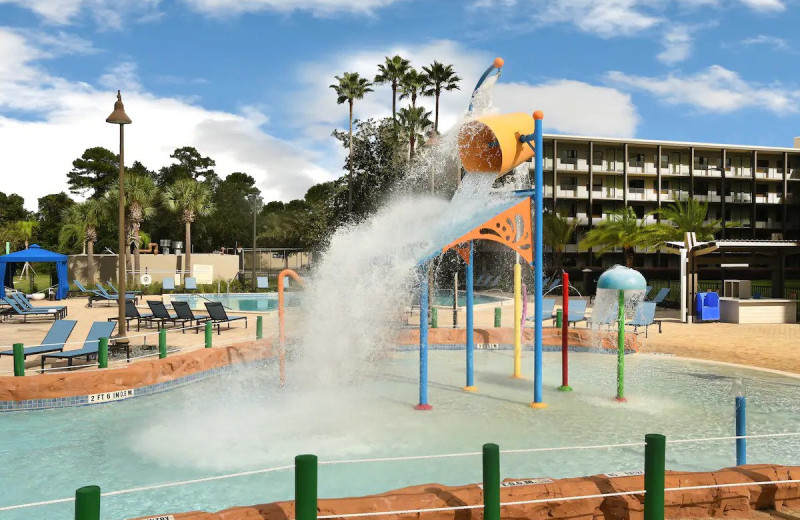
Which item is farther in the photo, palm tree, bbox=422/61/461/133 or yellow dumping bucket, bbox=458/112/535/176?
palm tree, bbox=422/61/461/133

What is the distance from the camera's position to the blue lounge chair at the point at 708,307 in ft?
74.0

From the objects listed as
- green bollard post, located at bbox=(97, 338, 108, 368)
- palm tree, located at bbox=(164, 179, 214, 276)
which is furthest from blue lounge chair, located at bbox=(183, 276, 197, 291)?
green bollard post, located at bbox=(97, 338, 108, 368)

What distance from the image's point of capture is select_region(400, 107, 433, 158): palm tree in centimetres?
4106

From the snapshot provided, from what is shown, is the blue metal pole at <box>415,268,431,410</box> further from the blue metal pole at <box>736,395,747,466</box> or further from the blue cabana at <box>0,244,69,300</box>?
the blue cabana at <box>0,244,69,300</box>

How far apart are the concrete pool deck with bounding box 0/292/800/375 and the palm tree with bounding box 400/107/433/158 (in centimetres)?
1905

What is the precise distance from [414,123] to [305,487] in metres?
38.8

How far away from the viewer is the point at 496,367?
1444cm

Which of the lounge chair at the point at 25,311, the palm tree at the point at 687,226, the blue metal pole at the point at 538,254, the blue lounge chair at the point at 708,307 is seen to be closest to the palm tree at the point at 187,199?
the lounge chair at the point at 25,311

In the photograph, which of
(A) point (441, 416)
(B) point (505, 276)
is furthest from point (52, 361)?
(B) point (505, 276)

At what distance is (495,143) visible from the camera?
430 inches

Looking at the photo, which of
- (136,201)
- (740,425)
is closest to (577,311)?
(740,425)

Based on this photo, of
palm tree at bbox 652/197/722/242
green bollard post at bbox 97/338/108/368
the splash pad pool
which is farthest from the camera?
palm tree at bbox 652/197/722/242

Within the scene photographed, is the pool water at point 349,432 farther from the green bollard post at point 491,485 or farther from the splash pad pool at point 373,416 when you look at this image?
the green bollard post at point 491,485

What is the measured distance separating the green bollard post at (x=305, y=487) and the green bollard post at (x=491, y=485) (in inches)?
51.8
